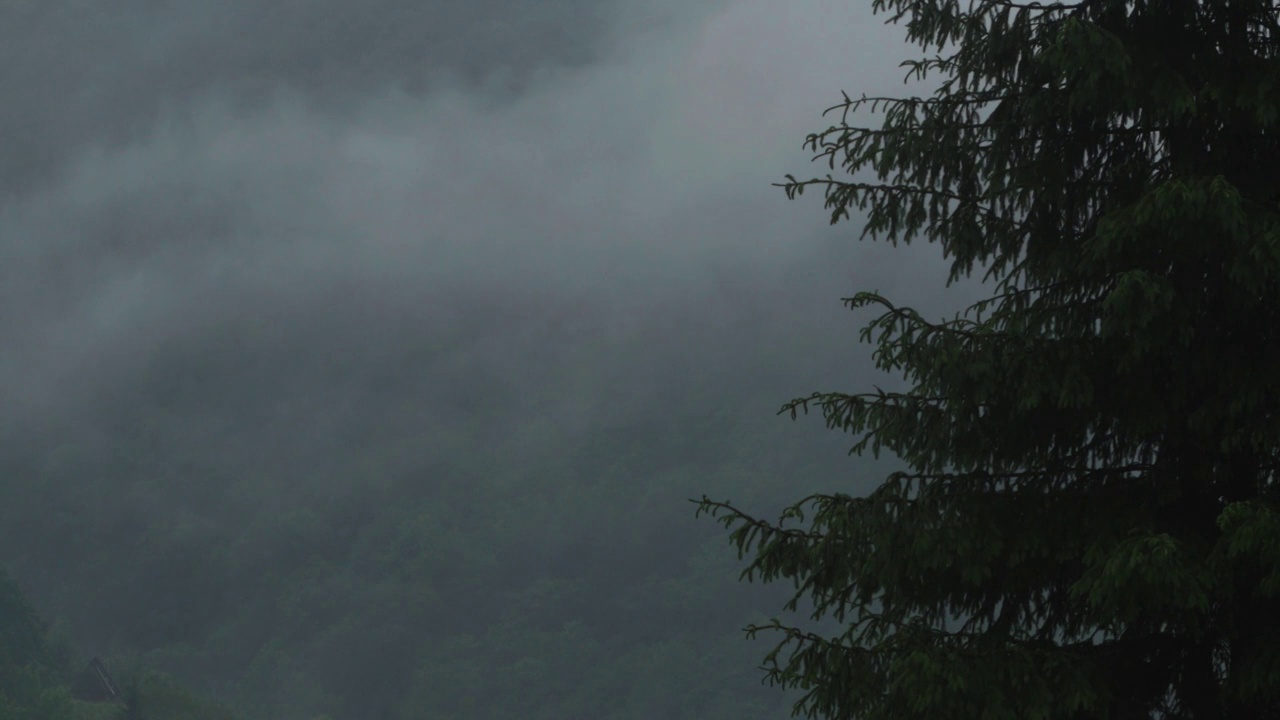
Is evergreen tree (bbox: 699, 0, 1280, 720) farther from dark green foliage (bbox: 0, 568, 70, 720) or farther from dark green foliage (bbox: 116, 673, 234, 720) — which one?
dark green foliage (bbox: 116, 673, 234, 720)

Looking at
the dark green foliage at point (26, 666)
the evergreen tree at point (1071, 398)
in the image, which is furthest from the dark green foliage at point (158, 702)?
the evergreen tree at point (1071, 398)

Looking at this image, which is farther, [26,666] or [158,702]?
[158,702]

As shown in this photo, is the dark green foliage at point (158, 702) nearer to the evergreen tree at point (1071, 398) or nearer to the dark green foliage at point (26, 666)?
the dark green foliage at point (26, 666)

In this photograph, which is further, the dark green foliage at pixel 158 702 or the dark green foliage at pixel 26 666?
the dark green foliage at pixel 158 702

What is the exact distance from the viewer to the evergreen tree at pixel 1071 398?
600 cm

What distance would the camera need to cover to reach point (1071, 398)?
6.21 m

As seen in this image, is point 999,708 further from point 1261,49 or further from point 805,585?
point 1261,49

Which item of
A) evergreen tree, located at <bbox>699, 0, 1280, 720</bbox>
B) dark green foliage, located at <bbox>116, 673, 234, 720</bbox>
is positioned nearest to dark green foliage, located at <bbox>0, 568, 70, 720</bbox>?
dark green foliage, located at <bbox>116, 673, 234, 720</bbox>

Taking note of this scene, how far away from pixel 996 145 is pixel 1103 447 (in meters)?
1.77

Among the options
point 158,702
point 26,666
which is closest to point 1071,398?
point 26,666

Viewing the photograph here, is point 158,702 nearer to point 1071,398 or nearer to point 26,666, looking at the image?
point 26,666

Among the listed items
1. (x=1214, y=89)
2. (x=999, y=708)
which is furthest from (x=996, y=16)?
(x=999, y=708)

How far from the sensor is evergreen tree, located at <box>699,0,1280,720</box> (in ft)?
19.7

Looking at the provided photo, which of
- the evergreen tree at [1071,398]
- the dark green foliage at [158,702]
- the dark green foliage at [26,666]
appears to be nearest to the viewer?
the evergreen tree at [1071,398]
